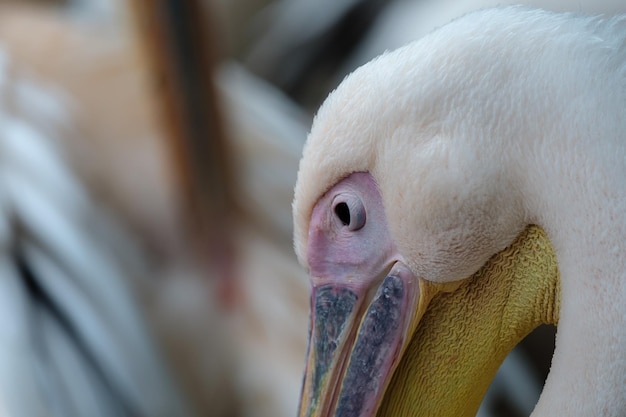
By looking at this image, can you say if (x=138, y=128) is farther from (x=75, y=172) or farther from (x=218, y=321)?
(x=218, y=321)

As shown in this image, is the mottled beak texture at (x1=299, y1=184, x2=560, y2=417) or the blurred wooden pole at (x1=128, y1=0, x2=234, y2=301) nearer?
the mottled beak texture at (x1=299, y1=184, x2=560, y2=417)

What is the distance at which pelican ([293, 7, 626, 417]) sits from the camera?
45 centimetres

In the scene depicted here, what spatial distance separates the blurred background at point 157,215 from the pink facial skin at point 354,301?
558 mm

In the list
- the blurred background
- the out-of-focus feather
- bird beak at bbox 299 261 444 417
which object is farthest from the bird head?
the out-of-focus feather


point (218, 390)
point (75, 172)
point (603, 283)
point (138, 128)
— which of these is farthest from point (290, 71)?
point (603, 283)

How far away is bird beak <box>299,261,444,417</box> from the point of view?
539 millimetres

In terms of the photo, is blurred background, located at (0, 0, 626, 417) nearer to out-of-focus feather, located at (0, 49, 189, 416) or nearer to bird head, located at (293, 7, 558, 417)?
out-of-focus feather, located at (0, 49, 189, 416)

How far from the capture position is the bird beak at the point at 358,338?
54cm

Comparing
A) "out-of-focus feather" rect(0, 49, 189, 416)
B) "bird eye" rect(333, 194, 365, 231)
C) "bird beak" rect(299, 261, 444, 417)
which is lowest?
"bird beak" rect(299, 261, 444, 417)

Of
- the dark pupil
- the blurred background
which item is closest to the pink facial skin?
the dark pupil

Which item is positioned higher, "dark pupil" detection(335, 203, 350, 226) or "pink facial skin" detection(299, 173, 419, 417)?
"dark pupil" detection(335, 203, 350, 226)

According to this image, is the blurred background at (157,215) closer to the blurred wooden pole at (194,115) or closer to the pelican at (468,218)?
the blurred wooden pole at (194,115)

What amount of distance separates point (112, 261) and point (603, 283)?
968mm

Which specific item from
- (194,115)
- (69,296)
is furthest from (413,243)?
(69,296)
